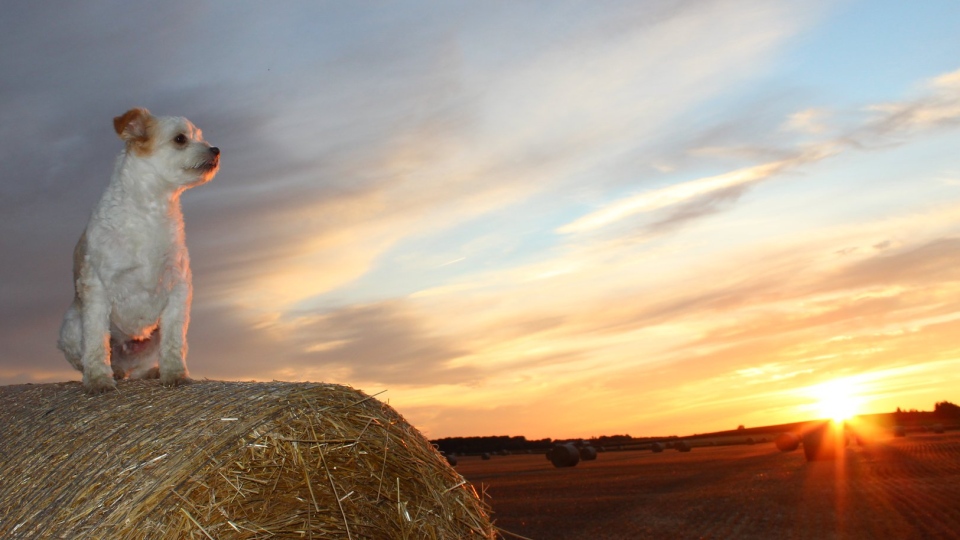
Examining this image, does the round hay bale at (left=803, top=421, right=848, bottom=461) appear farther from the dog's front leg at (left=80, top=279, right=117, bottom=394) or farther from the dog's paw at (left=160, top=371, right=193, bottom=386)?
the dog's front leg at (left=80, top=279, right=117, bottom=394)

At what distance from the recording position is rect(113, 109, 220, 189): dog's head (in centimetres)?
507

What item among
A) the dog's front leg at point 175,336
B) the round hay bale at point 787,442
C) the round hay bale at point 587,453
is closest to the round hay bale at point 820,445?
the round hay bale at point 787,442

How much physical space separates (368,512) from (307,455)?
1.58 feet

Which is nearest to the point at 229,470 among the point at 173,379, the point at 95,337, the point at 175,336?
the point at 173,379

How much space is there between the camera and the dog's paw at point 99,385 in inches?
194

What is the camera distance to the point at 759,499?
55.4 ft

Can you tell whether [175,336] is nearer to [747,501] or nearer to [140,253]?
[140,253]

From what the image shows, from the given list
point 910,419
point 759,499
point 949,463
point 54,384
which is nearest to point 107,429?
point 54,384

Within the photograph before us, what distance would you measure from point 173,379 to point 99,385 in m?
0.43

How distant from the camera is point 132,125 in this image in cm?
505

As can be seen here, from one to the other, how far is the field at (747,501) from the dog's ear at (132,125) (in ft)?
17.2

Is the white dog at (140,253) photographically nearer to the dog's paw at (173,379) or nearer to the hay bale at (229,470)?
the dog's paw at (173,379)

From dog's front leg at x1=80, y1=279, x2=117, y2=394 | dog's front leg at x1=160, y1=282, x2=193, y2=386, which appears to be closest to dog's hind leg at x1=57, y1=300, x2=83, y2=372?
dog's front leg at x1=80, y1=279, x2=117, y2=394

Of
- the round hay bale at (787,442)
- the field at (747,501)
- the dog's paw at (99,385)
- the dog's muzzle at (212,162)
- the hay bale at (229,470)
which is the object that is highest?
the dog's muzzle at (212,162)
